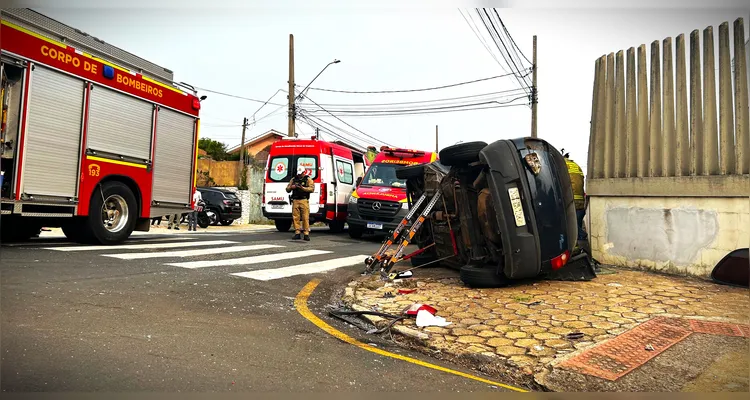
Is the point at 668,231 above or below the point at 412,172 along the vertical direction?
below

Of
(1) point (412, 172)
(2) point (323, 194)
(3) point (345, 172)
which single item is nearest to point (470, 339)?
(1) point (412, 172)

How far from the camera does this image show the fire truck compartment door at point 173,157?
366 inches

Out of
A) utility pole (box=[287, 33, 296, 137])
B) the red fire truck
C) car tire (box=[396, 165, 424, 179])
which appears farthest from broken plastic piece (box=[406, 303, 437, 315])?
utility pole (box=[287, 33, 296, 137])

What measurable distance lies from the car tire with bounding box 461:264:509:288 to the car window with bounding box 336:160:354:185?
872cm

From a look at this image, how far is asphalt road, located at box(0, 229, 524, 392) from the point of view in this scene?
2.65m

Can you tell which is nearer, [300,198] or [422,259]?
[422,259]

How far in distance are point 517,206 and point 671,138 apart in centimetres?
350

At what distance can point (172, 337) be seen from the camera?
335 cm

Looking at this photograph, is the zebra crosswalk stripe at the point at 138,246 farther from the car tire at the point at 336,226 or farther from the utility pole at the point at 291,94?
the utility pole at the point at 291,94

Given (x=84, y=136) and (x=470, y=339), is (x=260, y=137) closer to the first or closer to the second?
(x=84, y=136)

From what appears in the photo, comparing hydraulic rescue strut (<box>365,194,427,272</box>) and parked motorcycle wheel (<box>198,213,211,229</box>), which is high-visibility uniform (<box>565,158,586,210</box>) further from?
parked motorcycle wheel (<box>198,213,211,229</box>)

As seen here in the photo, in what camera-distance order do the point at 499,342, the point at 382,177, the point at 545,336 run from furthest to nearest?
1. the point at 382,177
2. the point at 545,336
3. the point at 499,342

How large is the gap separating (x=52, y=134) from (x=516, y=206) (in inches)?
275

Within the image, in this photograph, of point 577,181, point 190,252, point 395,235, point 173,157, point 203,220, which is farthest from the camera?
point 203,220
